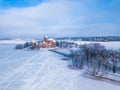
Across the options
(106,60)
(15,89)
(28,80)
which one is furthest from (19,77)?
(106,60)

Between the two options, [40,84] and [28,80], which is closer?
[40,84]

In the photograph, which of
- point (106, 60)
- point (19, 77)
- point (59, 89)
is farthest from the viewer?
point (106, 60)

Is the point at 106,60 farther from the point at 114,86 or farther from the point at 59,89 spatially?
the point at 59,89

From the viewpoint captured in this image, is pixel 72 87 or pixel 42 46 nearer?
pixel 72 87

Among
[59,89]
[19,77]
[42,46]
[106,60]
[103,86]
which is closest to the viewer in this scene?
[59,89]

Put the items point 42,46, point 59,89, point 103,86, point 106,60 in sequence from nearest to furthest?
point 59,89 < point 103,86 < point 106,60 < point 42,46

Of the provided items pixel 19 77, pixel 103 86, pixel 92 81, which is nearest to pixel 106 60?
pixel 92 81

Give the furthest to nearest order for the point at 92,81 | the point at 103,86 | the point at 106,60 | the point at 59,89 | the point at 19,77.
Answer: the point at 106,60
the point at 19,77
the point at 92,81
the point at 103,86
the point at 59,89

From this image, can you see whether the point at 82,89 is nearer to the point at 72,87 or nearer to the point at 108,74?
the point at 72,87
